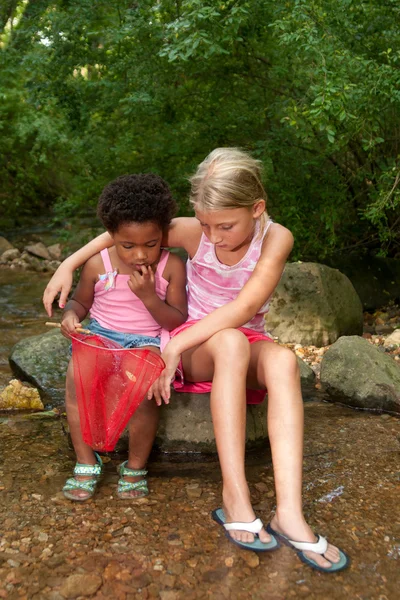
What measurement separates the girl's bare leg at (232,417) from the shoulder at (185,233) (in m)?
0.54

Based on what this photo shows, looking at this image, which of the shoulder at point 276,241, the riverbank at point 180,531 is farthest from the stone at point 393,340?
the shoulder at point 276,241

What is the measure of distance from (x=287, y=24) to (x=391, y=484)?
3.03 meters

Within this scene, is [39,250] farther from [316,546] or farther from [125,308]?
[316,546]

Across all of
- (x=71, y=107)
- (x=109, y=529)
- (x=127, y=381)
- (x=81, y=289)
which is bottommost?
(x=109, y=529)

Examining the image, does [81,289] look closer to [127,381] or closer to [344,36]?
[127,381]

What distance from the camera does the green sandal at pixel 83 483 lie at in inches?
91.0

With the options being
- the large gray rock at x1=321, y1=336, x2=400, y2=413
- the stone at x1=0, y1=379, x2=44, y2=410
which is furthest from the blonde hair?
the stone at x1=0, y1=379, x2=44, y2=410

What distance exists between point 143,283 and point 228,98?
4.01 meters

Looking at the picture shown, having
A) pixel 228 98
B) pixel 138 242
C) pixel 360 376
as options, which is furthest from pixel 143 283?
pixel 228 98

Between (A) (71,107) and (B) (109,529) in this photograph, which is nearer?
(B) (109,529)

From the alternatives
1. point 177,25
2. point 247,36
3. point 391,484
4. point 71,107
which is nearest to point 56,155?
point 71,107

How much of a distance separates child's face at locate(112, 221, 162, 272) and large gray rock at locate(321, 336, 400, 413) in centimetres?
153

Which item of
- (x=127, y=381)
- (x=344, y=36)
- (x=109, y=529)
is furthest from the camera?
(x=344, y=36)

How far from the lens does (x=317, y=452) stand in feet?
9.15
